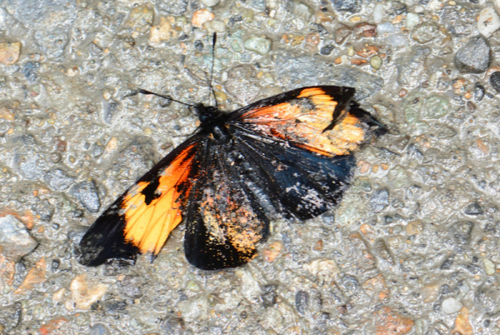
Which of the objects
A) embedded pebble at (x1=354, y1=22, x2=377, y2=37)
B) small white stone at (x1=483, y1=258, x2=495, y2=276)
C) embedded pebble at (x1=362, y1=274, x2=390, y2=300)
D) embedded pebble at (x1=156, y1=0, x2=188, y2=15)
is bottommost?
small white stone at (x1=483, y1=258, x2=495, y2=276)

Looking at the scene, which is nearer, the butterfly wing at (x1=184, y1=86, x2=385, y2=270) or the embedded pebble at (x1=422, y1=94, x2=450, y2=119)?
the butterfly wing at (x1=184, y1=86, x2=385, y2=270)

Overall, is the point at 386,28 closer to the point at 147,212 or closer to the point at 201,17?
the point at 201,17

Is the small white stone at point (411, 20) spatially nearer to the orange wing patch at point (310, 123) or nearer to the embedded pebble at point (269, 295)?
the orange wing patch at point (310, 123)

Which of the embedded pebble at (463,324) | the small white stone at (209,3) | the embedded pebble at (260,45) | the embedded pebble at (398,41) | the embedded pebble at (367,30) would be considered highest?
the small white stone at (209,3)

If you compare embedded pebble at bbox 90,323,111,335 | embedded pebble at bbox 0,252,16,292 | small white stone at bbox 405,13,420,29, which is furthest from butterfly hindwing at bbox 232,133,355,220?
embedded pebble at bbox 0,252,16,292

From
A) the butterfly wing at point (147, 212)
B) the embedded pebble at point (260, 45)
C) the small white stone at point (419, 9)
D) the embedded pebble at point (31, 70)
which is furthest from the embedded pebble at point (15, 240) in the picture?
the small white stone at point (419, 9)

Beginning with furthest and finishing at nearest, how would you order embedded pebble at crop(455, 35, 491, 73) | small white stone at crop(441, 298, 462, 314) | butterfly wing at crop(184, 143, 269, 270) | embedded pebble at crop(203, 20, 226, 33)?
1. embedded pebble at crop(203, 20, 226, 33)
2. embedded pebble at crop(455, 35, 491, 73)
3. butterfly wing at crop(184, 143, 269, 270)
4. small white stone at crop(441, 298, 462, 314)

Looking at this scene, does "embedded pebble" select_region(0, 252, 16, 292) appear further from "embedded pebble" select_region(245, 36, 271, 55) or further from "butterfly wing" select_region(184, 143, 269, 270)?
"embedded pebble" select_region(245, 36, 271, 55)
